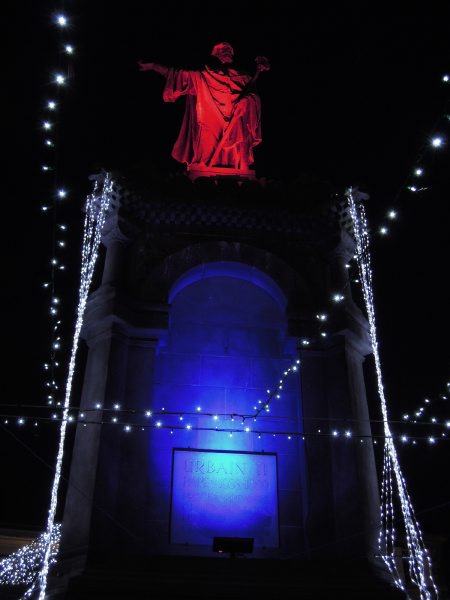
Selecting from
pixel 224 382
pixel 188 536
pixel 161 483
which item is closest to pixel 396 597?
pixel 188 536

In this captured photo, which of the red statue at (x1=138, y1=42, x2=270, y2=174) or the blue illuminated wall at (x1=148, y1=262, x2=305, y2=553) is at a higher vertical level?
the red statue at (x1=138, y1=42, x2=270, y2=174)

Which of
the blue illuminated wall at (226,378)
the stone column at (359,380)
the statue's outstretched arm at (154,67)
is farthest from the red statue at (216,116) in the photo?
the stone column at (359,380)

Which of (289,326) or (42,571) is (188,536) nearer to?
(42,571)

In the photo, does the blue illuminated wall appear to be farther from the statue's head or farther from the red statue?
the statue's head

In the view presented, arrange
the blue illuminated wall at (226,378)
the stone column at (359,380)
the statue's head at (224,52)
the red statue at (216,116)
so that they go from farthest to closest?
the statue's head at (224,52), the red statue at (216,116), the blue illuminated wall at (226,378), the stone column at (359,380)

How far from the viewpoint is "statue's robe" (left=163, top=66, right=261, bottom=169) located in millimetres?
15188

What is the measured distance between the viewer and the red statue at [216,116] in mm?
15141

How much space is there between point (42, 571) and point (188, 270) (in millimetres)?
6361

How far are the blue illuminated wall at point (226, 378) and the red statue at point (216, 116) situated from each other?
335 cm

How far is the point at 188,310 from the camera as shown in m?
13.5

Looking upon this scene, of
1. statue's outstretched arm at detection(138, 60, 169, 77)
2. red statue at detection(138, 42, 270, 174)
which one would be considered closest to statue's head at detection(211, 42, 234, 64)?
red statue at detection(138, 42, 270, 174)

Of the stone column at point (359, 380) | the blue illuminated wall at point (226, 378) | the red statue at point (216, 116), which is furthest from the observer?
the red statue at point (216, 116)

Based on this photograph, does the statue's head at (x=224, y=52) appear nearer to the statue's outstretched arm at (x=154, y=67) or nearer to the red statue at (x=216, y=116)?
the red statue at (x=216, y=116)

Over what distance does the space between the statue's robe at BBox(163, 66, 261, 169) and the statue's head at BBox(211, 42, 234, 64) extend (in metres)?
0.64
